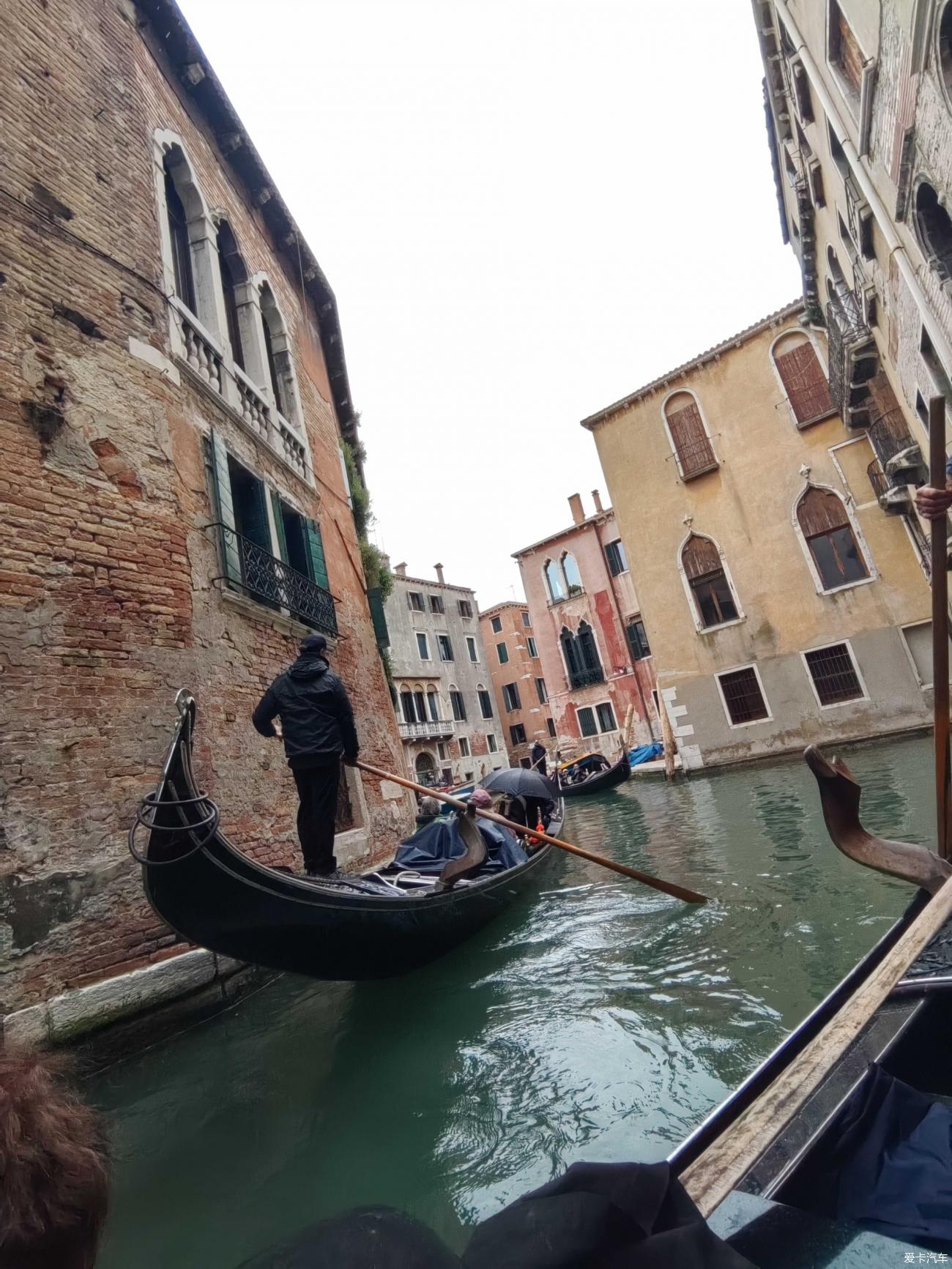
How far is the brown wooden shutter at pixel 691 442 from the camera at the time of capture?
45.2ft

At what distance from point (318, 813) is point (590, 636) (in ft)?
60.4

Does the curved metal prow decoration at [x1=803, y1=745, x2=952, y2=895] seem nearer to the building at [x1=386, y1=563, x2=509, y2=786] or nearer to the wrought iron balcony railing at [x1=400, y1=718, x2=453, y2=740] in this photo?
the wrought iron balcony railing at [x1=400, y1=718, x2=453, y2=740]

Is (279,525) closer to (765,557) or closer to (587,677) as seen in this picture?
(765,557)

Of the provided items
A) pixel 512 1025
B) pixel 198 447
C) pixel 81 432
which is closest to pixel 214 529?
pixel 198 447

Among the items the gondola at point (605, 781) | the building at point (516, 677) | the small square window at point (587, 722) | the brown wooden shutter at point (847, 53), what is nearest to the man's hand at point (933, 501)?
the brown wooden shutter at point (847, 53)

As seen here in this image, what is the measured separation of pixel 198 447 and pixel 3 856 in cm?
311

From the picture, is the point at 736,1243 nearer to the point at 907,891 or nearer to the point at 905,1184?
the point at 905,1184

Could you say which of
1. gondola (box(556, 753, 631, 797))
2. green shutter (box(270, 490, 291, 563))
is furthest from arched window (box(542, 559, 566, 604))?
green shutter (box(270, 490, 291, 563))

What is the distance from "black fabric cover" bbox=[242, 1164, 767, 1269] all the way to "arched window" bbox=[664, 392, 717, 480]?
14.1 m

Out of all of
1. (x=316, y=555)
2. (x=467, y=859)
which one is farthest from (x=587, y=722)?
(x=467, y=859)

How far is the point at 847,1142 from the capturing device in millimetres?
1226

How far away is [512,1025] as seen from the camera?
2850 millimetres

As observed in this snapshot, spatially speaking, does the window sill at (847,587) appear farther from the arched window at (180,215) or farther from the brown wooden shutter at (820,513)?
the arched window at (180,215)

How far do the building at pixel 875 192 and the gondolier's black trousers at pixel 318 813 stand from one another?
6.02m
